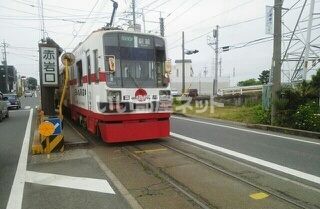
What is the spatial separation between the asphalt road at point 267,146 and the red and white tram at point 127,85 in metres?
2.27

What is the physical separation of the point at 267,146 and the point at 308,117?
4.00 m

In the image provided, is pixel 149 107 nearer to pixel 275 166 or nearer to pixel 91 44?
pixel 91 44

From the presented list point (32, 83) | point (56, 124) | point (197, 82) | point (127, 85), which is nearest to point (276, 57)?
point (127, 85)

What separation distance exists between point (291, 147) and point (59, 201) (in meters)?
7.36

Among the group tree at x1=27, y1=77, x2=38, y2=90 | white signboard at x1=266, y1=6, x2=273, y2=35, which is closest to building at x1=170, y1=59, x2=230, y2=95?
white signboard at x1=266, y1=6, x2=273, y2=35

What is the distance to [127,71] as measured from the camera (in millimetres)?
11148

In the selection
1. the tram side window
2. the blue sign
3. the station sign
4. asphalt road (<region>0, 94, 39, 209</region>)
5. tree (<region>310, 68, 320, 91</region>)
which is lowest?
asphalt road (<region>0, 94, 39, 209</region>)

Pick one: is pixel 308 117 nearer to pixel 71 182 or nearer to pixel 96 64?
pixel 96 64

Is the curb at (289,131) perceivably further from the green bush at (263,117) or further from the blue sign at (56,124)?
the blue sign at (56,124)

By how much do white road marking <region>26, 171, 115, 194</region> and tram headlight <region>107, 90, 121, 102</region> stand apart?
3218 mm

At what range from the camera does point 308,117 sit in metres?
14.3

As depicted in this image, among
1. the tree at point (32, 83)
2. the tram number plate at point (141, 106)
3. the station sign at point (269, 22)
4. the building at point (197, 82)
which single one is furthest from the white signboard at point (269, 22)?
the tree at point (32, 83)

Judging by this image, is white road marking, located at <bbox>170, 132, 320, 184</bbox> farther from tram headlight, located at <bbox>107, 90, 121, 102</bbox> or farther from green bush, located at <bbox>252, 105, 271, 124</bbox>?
green bush, located at <bbox>252, 105, 271, 124</bbox>

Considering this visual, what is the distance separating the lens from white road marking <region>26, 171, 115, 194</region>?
23.2ft
